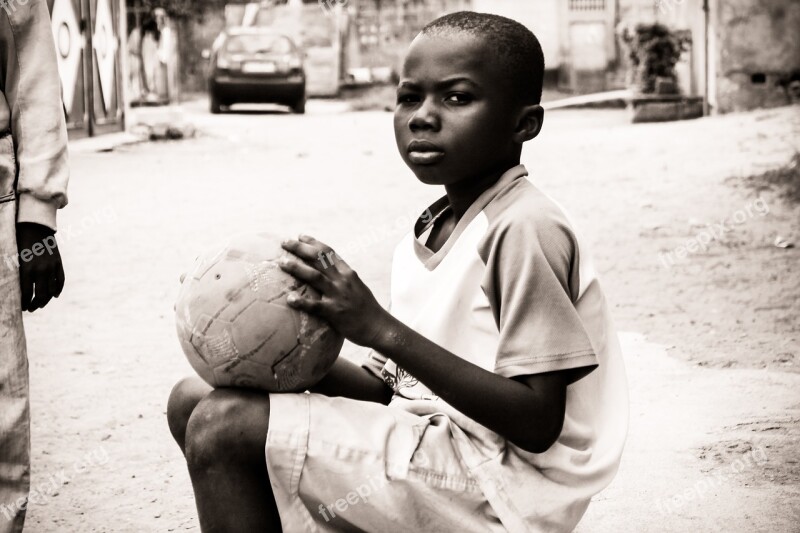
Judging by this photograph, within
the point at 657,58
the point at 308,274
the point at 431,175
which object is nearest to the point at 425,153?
the point at 431,175

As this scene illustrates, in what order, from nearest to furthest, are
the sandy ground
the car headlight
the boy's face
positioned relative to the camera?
the boy's face → the sandy ground → the car headlight

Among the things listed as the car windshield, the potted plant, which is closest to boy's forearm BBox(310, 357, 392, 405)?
the potted plant

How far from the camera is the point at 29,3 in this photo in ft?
7.81

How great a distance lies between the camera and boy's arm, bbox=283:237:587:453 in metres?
1.73

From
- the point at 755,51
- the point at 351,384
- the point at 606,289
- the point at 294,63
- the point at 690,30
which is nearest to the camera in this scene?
the point at 351,384

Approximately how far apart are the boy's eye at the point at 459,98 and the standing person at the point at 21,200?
1.00 meters

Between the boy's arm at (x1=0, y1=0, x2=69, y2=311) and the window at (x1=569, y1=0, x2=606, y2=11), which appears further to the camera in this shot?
the window at (x1=569, y1=0, x2=606, y2=11)

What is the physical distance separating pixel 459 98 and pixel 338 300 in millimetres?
486

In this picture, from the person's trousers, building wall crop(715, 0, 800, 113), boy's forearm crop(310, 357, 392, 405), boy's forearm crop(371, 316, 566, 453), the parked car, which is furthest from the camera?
the parked car

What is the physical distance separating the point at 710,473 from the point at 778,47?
10512 mm

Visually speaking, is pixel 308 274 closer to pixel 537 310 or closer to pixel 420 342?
pixel 420 342

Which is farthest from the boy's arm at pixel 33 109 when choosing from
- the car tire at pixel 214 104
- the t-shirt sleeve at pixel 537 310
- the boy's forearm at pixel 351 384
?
the car tire at pixel 214 104

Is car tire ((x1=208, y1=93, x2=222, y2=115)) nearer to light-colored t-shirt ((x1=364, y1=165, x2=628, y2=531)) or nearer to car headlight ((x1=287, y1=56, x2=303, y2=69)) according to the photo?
car headlight ((x1=287, y1=56, x2=303, y2=69))

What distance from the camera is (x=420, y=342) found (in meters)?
1.76
